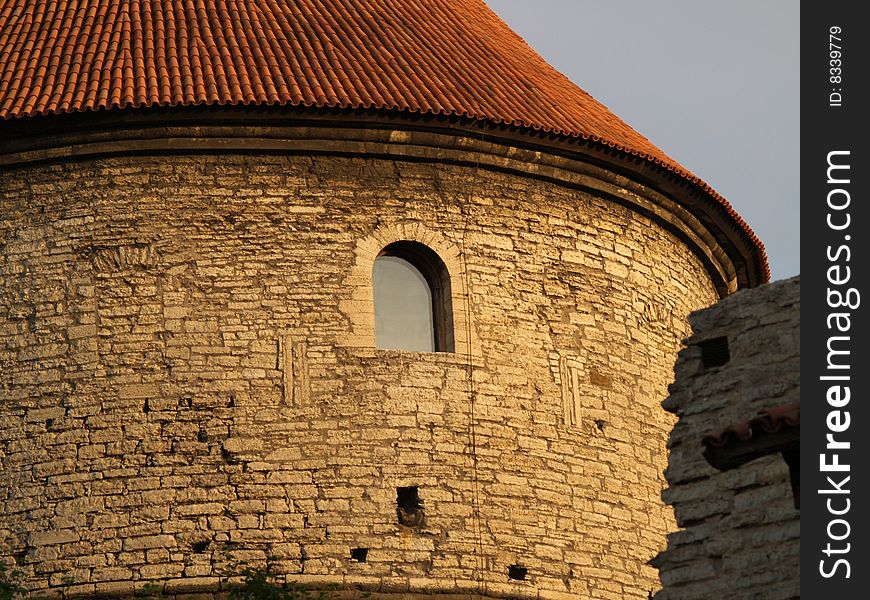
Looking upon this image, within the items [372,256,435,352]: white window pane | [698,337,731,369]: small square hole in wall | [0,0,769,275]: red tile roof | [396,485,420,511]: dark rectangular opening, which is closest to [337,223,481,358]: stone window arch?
[372,256,435,352]: white window pane

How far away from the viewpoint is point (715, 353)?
11945 millimetres

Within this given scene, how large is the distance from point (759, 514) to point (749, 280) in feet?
35.9

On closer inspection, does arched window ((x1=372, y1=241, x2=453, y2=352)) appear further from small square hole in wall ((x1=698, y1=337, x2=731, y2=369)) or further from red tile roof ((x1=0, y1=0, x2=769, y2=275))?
small square hole in wall ((x1=698, y1=337, x2=731, y2=369))

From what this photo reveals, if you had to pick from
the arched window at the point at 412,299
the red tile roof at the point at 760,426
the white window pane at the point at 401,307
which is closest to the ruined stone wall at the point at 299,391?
the arched window at the point at 412,299

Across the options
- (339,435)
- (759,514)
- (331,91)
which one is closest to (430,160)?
(331,91)

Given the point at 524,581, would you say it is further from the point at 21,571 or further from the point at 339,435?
the point at 21,571

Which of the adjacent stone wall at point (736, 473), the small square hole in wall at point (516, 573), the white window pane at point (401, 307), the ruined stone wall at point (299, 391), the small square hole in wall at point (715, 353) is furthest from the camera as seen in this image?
the white window pane at point (401, 307)

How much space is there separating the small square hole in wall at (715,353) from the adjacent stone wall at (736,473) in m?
0.03

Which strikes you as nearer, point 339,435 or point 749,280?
point 339,435

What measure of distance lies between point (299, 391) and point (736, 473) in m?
6.61

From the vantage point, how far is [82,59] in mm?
18719

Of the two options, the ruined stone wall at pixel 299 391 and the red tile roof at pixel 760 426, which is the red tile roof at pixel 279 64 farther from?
the red tile roof at pixel 760 426

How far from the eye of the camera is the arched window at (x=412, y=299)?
1786 centimetres

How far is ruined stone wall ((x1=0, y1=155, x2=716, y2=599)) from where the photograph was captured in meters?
16.8
